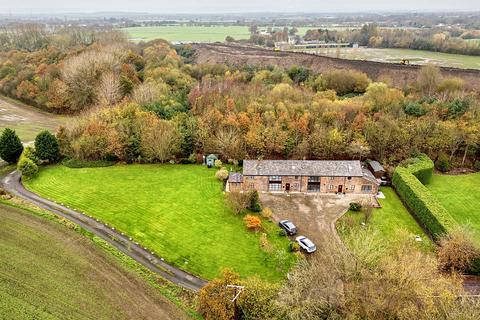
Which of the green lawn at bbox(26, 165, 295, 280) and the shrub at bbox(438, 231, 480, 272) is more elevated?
the shrub at bbox(438, 231, 480, 272)

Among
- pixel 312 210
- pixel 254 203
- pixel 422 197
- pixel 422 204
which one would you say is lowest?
pixel 312 210

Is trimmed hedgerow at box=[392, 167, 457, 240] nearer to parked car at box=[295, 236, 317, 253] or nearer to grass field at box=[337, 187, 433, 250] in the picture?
grass field at box=[337, 187, 433, 250]

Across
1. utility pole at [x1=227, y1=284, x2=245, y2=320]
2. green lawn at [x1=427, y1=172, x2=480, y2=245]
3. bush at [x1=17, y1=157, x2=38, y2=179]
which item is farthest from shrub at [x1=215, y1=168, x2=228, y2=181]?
green lawn at [x1=427, y1=172, x2=480, y2=245]

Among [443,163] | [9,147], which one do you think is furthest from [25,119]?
[443,163]

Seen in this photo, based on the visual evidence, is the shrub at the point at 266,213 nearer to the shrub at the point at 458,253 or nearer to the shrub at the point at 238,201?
the shrub at the point at 238,201

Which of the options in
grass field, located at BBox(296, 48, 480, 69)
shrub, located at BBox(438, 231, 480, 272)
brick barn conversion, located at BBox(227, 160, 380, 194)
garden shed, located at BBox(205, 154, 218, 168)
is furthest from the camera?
grass field, located at BBox(296, 48, 480, 69)

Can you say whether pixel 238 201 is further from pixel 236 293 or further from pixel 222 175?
pixel 236 293
